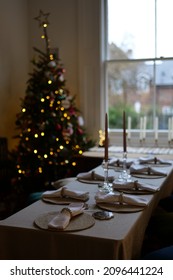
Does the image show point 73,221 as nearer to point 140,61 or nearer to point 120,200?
point 120,200

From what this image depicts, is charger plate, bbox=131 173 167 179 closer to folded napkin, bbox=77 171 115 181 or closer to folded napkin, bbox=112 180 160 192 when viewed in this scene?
folded napkin, bbox=77 171 115 181

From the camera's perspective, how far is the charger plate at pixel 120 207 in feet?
5.84

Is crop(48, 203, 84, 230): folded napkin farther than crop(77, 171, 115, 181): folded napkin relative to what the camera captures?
No

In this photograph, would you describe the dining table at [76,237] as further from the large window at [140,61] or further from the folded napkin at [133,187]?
the large window at [140,61]

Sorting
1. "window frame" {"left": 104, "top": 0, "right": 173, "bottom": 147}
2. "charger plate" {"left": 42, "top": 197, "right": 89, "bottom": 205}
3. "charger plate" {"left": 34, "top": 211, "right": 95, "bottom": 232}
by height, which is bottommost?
"charger plate" {"left": 34, "top": 211, "right": 95, "bottom": 232}

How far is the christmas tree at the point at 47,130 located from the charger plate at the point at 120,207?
227 cm

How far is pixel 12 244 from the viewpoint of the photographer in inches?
63.3

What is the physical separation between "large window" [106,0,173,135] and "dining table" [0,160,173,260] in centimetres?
294

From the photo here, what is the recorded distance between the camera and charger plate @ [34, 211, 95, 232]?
61.1 inches

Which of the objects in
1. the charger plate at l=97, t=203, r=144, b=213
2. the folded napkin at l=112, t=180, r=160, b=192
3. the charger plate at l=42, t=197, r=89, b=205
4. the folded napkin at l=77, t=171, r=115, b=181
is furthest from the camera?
the folded napkin at l=77, t=171, r=115, b=181

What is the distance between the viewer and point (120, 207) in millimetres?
1828

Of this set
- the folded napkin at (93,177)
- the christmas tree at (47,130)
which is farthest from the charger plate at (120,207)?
the christmas tree at (47,130)

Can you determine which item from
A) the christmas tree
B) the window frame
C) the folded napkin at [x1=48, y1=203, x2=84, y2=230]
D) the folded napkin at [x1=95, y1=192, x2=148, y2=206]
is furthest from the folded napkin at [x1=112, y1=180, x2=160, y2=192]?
the window frame

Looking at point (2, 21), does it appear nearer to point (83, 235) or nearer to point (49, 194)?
point (49, 194)
